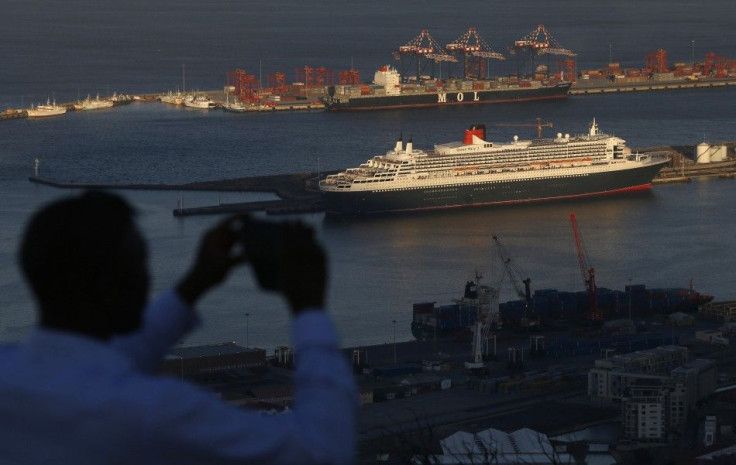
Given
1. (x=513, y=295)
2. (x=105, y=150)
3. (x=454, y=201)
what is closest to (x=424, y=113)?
(x=105, y=150)

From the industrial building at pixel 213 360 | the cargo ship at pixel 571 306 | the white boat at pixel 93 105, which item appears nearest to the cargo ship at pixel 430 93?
the white boat at pixel 93 105

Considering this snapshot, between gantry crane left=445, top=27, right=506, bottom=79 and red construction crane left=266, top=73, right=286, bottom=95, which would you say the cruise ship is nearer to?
red construction crane left=266, top=73, right=286, bottom=95

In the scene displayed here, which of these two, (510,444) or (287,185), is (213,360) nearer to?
(510,444)

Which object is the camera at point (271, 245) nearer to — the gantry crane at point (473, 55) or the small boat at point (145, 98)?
the small boat at point (145, 98)

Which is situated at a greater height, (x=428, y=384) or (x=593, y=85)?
(x=593, y=85)

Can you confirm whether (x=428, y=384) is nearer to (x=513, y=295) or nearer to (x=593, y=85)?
(x=513, y=295)

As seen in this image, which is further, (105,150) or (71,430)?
(105,150)

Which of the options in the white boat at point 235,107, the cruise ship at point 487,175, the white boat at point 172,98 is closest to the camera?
the cruise ship at point 487,175
